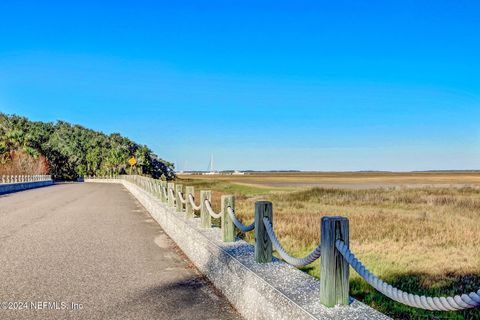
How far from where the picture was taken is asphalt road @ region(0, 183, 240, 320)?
552 cm

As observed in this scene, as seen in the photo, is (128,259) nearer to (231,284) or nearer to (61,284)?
(61,284)

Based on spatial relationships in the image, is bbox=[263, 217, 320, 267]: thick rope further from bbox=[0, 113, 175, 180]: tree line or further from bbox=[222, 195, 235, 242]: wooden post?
bbox=[0, 113, 175, 180]: tree line

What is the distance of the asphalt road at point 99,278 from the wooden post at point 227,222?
2.48ft

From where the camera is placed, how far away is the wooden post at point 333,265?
3703mm

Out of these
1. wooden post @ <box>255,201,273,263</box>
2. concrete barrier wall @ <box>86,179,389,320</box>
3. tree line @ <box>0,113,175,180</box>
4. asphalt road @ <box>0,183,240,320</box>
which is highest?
tree line @ <box>0,113,175,180</box>

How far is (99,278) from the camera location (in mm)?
7094

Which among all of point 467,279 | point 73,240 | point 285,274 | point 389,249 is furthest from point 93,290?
point 389,249

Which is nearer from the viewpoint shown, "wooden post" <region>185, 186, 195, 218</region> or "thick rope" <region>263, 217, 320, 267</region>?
"thick rope" <region>263, 217, 320, 267</region>

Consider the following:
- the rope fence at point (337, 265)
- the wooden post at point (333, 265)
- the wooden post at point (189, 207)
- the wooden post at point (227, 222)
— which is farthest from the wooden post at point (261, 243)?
the wooden post at point (189, 207)

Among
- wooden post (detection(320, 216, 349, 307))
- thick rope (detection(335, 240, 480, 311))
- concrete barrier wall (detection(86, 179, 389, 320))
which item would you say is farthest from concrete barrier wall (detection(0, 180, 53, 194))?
thick rope (detection(335, 240, 480, 311))

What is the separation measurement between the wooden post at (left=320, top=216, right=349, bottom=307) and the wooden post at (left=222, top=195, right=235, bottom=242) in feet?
10.9

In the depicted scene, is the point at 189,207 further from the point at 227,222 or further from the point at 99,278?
the point at 99,278

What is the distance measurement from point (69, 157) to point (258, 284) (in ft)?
371

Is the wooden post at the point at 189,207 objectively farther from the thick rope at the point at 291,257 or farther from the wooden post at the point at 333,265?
the wooden post at the point at 333,265
